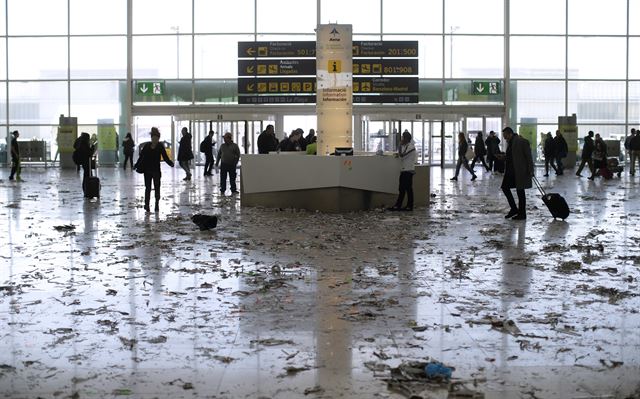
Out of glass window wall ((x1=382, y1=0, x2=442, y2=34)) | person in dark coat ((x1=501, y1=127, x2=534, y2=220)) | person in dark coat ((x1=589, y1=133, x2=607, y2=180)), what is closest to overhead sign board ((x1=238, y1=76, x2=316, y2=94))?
glass window wall ((x1=382, y1=0, x2=442, y2=34))

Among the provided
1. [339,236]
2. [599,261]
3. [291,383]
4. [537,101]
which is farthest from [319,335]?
[537,101]

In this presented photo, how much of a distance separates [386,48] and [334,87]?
54.2 ft

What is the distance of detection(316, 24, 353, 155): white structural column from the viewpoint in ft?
70.9

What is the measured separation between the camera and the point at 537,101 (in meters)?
45.1

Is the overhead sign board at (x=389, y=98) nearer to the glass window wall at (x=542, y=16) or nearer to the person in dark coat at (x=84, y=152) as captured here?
the glass window wall at (x=542, y=16)

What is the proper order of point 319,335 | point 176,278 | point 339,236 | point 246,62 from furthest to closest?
point 246,62, point 339,236, point 176,278, point 319,335

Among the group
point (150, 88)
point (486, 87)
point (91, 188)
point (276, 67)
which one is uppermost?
point (276, 67)

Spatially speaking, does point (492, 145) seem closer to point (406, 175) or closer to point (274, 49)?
point (274, 49)

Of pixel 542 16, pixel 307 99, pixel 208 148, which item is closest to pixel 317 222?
pixel 208 148

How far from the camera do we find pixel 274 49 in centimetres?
3722

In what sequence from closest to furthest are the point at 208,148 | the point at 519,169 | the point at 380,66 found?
1. the point at 519,169
2. the point at 208,148
3. the point at 380,66

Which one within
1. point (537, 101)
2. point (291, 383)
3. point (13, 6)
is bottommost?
point (291, 383)

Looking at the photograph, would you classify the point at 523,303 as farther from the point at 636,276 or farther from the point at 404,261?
the point at 404,261

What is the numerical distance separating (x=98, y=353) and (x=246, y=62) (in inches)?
1236
